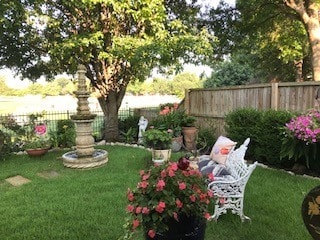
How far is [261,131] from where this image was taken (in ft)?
17.8

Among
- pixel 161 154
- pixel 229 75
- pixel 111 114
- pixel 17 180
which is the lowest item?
pixel 17 180

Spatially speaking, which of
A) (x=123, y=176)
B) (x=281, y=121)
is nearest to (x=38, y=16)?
(x=123, y=176)

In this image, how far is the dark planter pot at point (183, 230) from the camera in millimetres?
1988

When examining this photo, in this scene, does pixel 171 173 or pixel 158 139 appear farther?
pixel 158 139

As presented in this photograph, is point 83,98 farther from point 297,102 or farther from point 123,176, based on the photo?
point 297,102

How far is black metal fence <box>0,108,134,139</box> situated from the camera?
8262mm

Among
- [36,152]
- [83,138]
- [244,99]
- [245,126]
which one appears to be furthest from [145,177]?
[36,152]

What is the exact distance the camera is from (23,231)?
3068 mm

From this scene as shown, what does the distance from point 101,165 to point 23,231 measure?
304 centimetres

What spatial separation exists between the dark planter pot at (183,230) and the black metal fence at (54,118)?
5.64 m

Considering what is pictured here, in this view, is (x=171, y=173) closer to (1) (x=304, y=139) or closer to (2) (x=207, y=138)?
(1) (x=304, y=139)

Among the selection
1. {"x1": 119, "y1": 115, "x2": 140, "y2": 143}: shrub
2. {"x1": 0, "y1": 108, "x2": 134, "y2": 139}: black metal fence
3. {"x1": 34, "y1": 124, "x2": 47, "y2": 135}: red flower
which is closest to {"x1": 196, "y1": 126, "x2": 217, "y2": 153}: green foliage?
{"x1": 119, "y1": 115, "x2": 140, "y2": 143}: shrub

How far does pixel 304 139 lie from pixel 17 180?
5.27m

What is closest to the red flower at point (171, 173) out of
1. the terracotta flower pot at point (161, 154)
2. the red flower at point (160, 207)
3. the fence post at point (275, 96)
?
the red flower at point (160, 207)
